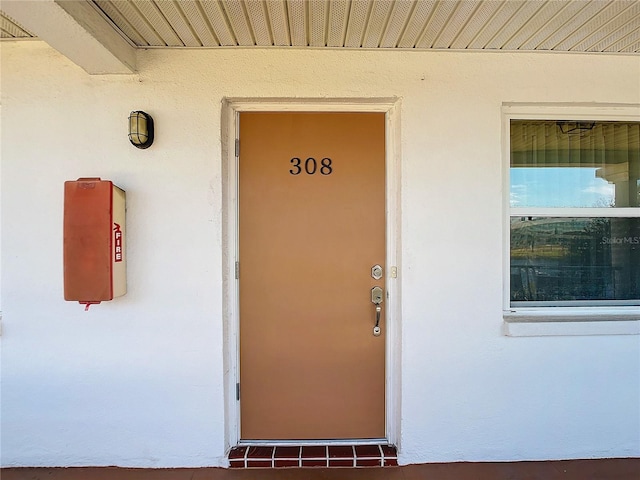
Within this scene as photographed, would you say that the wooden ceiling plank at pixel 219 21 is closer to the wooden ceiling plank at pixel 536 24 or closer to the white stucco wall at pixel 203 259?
the white stucco wall at pixel 203 259

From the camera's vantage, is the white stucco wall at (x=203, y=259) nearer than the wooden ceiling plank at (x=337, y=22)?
No

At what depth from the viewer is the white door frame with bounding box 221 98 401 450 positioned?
2.16 metres

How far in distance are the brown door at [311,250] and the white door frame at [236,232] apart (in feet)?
0.15

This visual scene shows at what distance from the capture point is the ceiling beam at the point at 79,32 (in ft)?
5.06

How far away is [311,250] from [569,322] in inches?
68.8

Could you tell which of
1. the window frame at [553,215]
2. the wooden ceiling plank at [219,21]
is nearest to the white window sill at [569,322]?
the window frame at [553,215]

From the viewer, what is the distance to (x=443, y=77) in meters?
2.11

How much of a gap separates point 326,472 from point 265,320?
1.01 metres

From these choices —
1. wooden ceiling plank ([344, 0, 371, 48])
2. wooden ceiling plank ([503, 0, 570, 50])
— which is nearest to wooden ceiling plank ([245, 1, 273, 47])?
wooden ceiling plank ([344, 0, 371, 48])

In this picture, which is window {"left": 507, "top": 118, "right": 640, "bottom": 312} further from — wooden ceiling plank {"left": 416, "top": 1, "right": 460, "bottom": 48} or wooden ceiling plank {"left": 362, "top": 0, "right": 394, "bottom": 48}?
wooden ceiling plank {"left": 362, "top": 0, "right": 394, "bottom": 48}

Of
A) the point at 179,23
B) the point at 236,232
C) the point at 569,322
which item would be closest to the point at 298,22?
the point at 179,23

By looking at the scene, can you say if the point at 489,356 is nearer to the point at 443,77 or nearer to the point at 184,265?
the point at 443,77

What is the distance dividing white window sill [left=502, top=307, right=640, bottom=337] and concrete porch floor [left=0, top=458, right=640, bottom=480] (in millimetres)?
848

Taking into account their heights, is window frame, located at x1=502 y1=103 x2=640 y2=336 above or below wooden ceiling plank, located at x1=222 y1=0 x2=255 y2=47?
below
